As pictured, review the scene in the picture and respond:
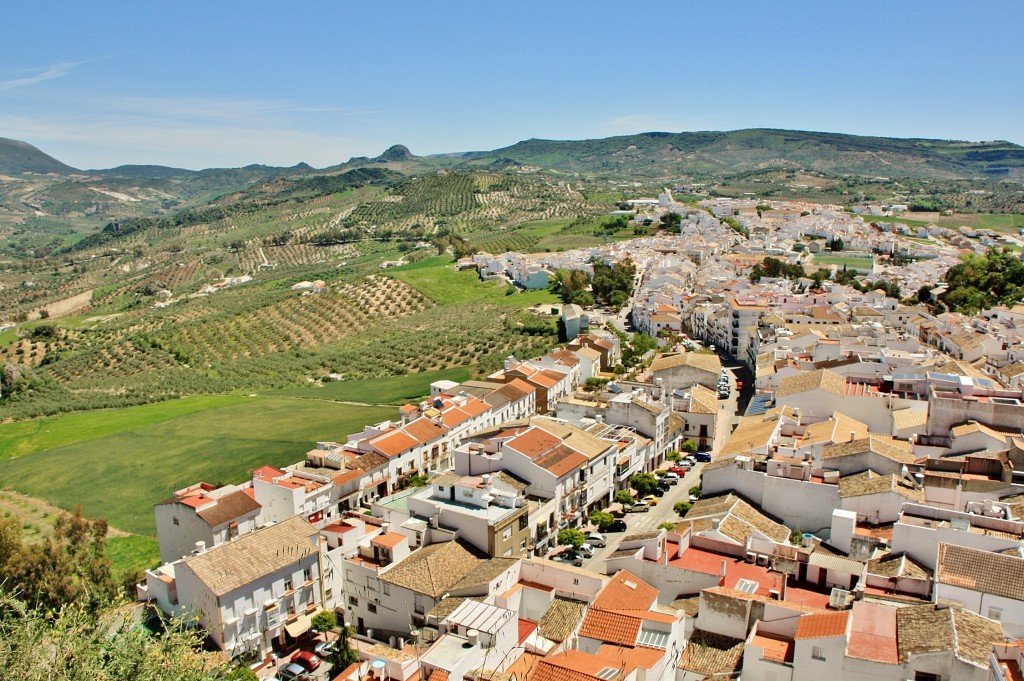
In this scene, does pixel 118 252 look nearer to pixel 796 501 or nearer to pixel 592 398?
pixel 592 398

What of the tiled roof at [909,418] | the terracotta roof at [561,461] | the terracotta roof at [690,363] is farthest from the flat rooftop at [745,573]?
the terracotta roof at [690,363]

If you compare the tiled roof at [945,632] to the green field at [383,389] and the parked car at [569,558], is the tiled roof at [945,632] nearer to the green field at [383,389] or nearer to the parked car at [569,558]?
the parked car at [569,558]

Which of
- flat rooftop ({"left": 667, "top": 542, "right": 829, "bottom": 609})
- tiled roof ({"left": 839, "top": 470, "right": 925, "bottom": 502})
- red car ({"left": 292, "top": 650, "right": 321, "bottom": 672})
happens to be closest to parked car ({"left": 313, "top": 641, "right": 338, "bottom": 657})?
red car ({"left": 292, "top": 650, "right": 321, "bottom": 672})

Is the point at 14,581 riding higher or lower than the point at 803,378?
lower

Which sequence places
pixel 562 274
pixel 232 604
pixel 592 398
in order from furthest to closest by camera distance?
pixel 562 274, pixel 592 398, pixel 232 604

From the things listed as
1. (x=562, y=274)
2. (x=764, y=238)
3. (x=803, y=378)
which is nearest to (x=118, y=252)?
(x=562, y=274)

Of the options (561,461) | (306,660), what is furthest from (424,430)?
(306,660)
